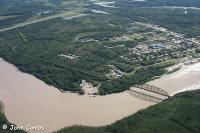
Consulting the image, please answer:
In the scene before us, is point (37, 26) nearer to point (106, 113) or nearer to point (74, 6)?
point (74, 6)

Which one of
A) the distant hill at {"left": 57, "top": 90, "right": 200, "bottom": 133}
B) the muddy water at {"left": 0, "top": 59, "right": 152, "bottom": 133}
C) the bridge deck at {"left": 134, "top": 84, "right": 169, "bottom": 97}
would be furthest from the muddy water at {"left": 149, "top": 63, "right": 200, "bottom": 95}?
the distant hill at {"left": 57, "top": 90, "right": 200, "bottom": 133}

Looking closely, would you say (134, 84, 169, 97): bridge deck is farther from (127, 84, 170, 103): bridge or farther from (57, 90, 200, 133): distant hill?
(57, 90, 200, 133): distant hill


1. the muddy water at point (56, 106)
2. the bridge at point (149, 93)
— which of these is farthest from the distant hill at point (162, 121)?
the bridge at point (149, 93)

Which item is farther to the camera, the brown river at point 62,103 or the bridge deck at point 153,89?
the bridge deck at point 153,89

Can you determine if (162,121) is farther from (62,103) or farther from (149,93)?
(62,103)

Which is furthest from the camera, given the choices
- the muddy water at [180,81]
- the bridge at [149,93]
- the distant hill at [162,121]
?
the muddy water at [180,81]

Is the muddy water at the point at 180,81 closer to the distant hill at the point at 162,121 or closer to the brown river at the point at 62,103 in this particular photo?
the brown river at the point at 62,103

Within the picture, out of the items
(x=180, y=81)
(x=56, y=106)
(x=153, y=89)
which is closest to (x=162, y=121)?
(x=153, y=89)
